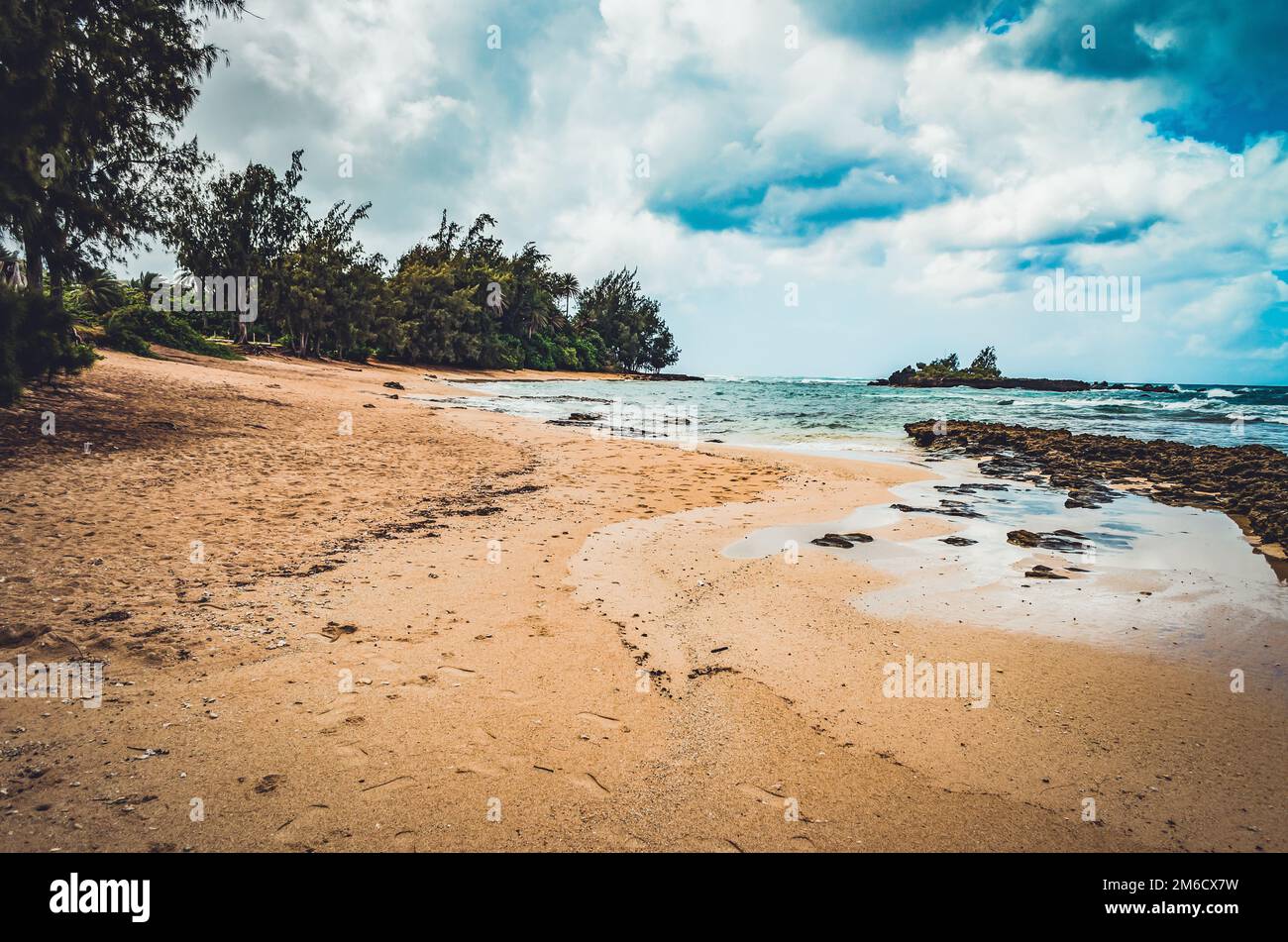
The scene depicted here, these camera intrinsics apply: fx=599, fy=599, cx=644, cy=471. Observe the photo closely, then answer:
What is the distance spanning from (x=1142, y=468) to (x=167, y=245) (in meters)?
35.4

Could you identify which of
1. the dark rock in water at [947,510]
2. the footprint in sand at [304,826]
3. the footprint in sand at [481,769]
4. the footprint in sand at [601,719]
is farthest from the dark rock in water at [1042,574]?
the footprint in sand at [304,826]

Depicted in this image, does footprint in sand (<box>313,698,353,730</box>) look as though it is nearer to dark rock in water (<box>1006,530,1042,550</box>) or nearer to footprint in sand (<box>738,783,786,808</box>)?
footprint in sand (<box>738,783,786,808</box>)

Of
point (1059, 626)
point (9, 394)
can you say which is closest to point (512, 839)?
point (1059, 626)

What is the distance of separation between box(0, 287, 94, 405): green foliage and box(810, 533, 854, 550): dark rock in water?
10.8m

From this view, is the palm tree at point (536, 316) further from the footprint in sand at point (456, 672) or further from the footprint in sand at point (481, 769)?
the footprint in sand at point (481, 769)

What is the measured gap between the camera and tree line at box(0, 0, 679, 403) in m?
8.48

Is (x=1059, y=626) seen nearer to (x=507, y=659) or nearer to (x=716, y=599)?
(x=716, y=599)

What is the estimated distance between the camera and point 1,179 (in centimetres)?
829

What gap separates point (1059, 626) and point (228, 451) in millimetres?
11837

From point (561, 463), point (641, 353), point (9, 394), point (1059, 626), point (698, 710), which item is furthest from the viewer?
point (641, 353)

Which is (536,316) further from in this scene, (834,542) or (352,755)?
(352,755)

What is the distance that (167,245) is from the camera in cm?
2472

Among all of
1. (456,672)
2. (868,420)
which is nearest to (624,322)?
(868,420)
